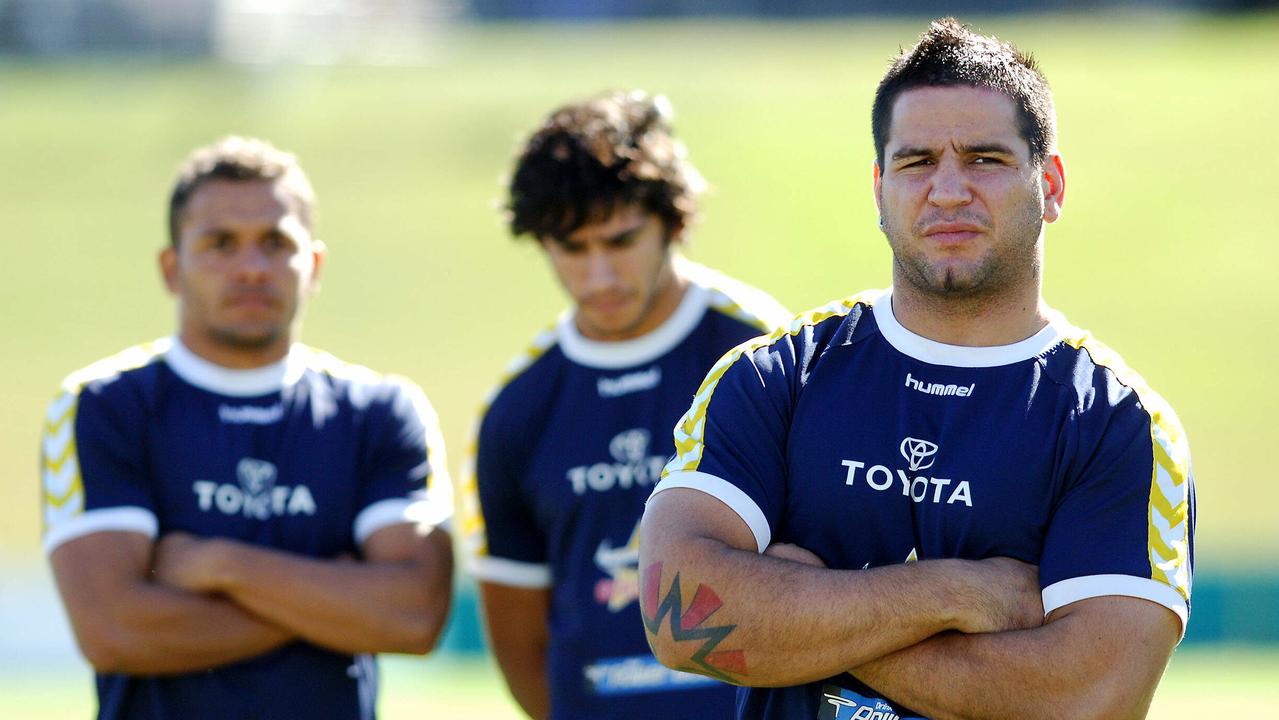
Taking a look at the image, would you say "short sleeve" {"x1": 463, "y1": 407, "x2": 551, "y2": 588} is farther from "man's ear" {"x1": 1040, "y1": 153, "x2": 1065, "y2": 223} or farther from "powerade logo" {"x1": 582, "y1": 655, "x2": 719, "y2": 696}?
"man's ear" {"x1": 1040, "y1": 153, "x2": 1065, "y2": 223}

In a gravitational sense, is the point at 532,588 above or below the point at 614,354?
below

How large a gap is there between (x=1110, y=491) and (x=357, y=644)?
204 cm

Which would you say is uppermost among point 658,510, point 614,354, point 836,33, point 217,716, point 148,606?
point 836,33

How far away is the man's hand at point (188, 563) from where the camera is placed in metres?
3.96

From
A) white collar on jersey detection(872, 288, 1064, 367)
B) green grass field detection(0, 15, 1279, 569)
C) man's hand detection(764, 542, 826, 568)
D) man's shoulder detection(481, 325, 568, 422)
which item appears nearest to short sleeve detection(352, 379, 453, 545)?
man's shoulder detection(481, 325, 568, 422)

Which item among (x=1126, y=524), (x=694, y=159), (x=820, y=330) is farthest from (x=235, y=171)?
(x=694, y=159)

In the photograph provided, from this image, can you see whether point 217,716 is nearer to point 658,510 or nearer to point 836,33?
point 658,510

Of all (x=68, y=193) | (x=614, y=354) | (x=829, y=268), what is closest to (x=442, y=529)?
(x=614, y=354)

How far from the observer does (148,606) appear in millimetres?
3910

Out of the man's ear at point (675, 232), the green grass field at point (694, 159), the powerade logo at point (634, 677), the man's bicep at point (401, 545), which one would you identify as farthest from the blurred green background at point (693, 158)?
the man's bicep at point (401, 545)

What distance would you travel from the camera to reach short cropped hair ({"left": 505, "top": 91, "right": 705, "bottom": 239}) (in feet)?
14.4

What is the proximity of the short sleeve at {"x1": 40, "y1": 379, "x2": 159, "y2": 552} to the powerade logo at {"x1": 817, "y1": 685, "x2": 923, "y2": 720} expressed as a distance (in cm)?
198

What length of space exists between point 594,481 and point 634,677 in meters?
0.52

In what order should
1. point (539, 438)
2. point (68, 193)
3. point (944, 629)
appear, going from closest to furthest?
point (944, 629), point (539, 438), point (68, 193)
